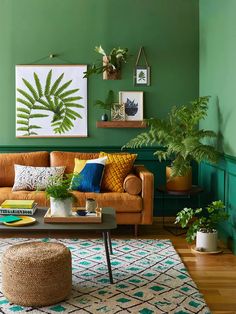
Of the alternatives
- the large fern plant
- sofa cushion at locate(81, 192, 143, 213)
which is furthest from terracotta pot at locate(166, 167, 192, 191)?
sofa cushion at locate(81, 192, 143, 213)

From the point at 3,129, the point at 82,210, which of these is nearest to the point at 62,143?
the point at 3,129

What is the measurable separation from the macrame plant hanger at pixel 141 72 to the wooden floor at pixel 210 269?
67.9 inches

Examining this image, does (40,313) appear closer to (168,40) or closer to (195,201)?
(195,201)

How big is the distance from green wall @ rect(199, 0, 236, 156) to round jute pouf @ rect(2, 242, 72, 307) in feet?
6.72

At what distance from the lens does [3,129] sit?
5.38 metres

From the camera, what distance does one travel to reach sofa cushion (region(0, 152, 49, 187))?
4.93 metres

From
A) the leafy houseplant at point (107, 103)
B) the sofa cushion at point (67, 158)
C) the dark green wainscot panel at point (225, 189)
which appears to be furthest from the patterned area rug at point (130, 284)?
the leafy houseplant at point (107, 103)

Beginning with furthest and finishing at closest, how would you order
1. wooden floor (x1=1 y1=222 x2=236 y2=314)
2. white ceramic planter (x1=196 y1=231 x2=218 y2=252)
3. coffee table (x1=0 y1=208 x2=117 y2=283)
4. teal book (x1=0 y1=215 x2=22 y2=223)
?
white ceramic planter (x1=196 y1=231 x2=218 y2=252)
teal book (x1=0 y1=215 x2=22 y2=223)
coffee table (x1=0 y1=208 x2=117 y2=283)
wooden floor (x1=1 y1=222 x2=236 y2=314)

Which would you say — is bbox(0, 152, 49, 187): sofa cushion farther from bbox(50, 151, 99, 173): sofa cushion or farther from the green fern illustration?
the green fern illustration

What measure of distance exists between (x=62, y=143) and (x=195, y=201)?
5.66 ft

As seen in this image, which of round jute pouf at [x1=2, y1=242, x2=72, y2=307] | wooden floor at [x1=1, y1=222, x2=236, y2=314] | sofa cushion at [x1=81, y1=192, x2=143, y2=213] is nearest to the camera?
round jute pouf at [x1=2, y1=242, x2=72, y2=307]

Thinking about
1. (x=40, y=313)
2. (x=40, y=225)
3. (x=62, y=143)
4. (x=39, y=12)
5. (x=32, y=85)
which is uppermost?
(x=39, y=12)

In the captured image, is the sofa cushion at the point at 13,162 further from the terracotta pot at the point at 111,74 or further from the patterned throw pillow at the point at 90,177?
the terracotta pot at the point at 111,74

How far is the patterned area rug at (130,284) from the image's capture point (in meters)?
2.76
